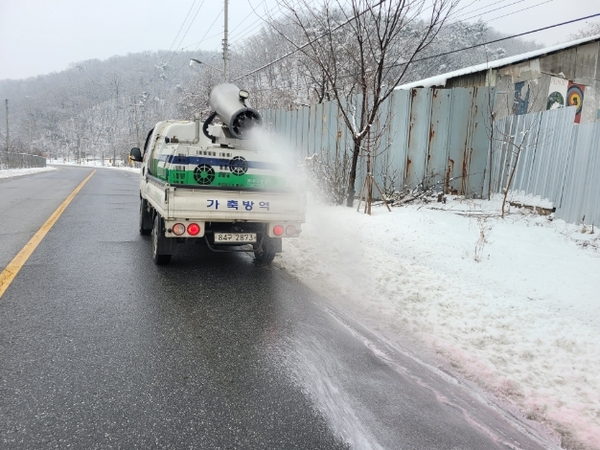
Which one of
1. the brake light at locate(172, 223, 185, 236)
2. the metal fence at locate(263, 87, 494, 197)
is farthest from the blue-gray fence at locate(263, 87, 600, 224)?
the brake light at locate(172, 223, 185, 236)

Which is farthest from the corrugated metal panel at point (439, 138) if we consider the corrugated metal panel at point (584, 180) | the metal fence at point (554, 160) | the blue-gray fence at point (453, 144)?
the corrugated metal panel at point (584, 180)

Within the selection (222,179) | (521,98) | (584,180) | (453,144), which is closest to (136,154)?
(222,179)

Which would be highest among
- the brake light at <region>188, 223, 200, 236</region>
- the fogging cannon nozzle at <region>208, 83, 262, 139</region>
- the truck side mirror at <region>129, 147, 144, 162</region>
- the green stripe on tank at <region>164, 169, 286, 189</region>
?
the fogging cannon nozzle at <region>208, 83, 262, 139</region>

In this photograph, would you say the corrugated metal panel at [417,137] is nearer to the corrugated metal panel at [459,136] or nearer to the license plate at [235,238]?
the corrugated metal panel at [459,136]

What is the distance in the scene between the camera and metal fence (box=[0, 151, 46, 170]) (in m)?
37.1

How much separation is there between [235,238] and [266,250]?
0.84 m

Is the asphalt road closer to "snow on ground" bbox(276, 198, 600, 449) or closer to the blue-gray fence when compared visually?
"snow on ground" bbox(276, 198, 600, 449)

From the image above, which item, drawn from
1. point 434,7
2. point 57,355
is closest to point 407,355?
point 57,355

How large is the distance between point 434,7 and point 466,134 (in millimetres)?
3241

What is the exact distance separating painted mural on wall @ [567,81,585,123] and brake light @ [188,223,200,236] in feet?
45.3

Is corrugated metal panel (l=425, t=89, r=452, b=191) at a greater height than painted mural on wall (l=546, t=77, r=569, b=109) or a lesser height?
lesser

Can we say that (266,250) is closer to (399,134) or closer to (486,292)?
(486,292)

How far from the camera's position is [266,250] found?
6.46m

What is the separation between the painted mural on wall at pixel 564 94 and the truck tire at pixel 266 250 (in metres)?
11.5
